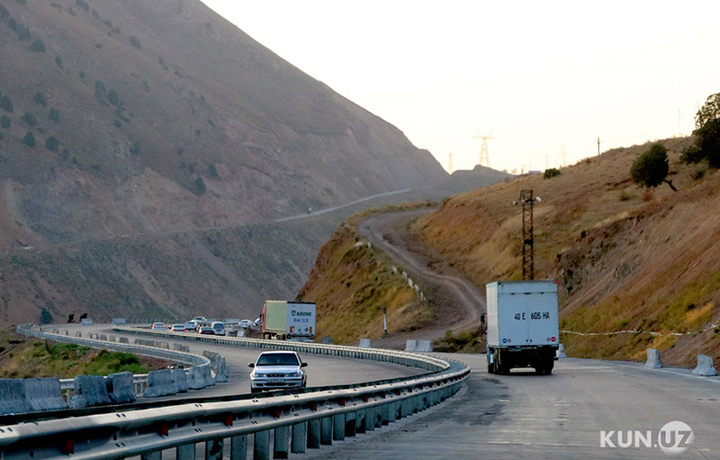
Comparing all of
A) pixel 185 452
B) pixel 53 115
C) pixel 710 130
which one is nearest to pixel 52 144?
pixel 53 115

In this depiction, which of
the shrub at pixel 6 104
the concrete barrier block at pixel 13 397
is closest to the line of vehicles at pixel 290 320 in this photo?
the concrete barrier block at pixel 13 397

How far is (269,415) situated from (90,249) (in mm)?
152612

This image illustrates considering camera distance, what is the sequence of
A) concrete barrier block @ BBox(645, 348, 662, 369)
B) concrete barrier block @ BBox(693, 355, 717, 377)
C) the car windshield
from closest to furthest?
1. the car windshield
2. concrete barrier block @ BBox(693, 355, 717, 377)
3. concrete barrier block @ BBox(645, 348, 662, 369)

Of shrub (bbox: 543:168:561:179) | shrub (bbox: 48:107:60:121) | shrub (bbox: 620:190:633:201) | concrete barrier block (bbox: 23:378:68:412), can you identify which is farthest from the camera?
shrub (bbox: 48:107:60:121)

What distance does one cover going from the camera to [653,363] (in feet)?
157

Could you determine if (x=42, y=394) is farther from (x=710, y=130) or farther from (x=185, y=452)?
(x=710, y=130)

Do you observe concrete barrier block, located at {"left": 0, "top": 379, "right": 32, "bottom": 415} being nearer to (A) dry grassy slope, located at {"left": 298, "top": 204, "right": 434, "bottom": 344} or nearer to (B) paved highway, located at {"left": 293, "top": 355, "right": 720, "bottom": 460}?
(B) paved highway, located at {"left": 293, "top": 355, "right": 720, "bottom": 460}

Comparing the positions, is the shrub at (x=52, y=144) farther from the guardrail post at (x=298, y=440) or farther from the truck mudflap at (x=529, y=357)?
the guardrail post at (x=298, y=440)

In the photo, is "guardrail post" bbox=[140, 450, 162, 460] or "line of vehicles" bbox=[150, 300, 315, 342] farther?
"line of vehicles" bbox=[150, 300, 315, 342]

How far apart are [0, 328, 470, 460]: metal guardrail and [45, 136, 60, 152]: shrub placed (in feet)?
548

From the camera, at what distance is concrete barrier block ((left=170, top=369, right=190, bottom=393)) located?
114ft

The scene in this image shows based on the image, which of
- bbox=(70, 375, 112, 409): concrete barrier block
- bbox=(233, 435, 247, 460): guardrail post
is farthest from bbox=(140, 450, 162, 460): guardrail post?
bbox=(70, 375, 112, 409): concrete barrier block

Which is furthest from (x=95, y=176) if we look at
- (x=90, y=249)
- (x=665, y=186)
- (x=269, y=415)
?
(x=269, y=415)

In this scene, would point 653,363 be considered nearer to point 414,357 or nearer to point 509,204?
point 414,357
